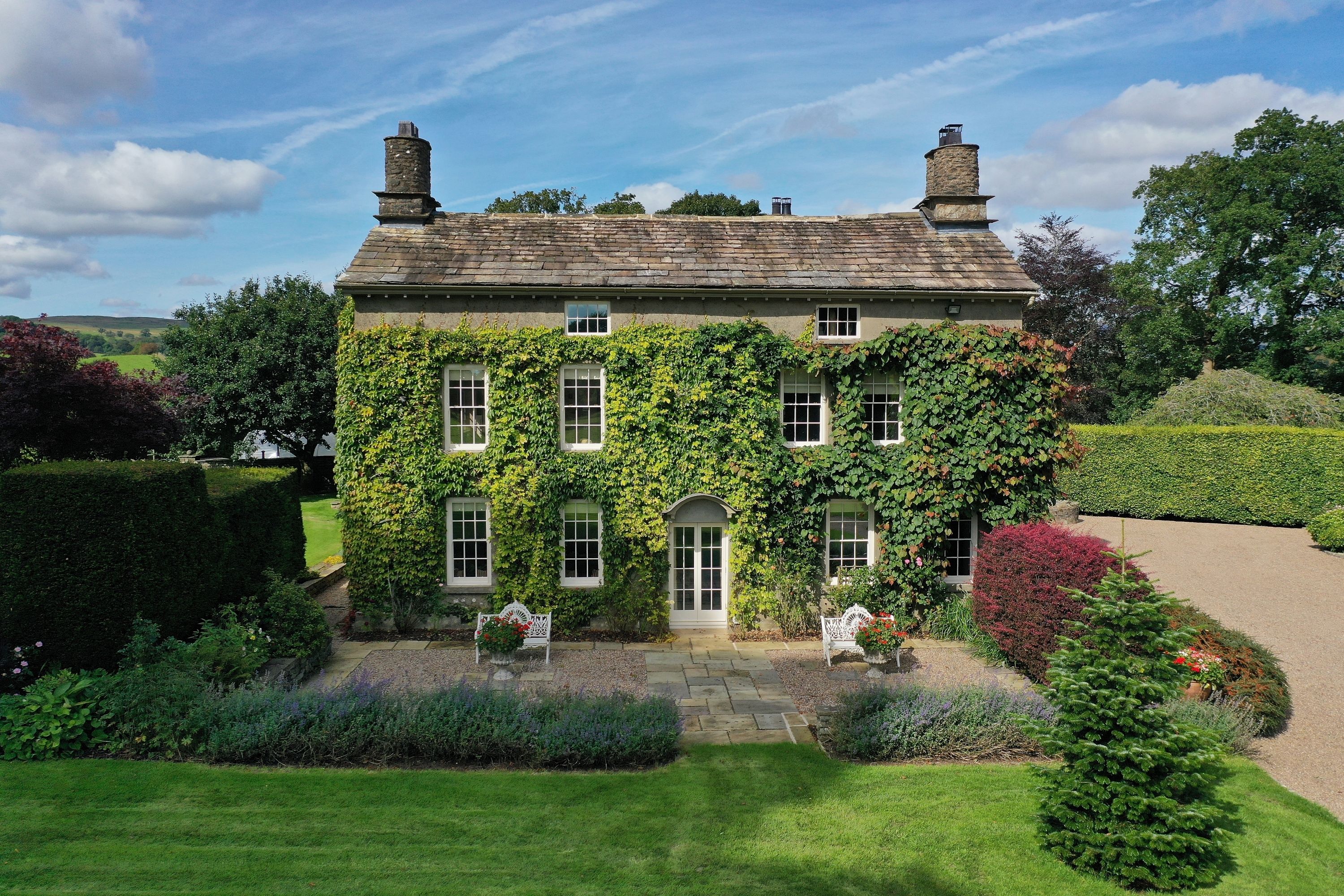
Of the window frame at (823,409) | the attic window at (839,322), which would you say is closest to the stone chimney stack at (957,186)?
the attic window at (839,322)

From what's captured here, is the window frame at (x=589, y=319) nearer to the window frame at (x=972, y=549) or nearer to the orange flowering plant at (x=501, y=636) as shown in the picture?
the orange flowering plant at (x=501, y=636)

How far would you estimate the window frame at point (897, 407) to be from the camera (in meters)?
→ 15.6

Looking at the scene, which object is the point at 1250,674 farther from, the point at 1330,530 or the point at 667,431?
the point at 1330,530

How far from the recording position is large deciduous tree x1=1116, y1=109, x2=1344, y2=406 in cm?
3203

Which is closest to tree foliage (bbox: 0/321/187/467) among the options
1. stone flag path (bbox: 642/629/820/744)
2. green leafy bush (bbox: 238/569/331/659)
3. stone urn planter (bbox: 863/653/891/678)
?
green leafy bush (bbox: 238/569/331/659)

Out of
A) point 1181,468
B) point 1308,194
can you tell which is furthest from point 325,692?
point 1308,194

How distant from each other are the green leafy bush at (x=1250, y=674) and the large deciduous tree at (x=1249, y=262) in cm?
2757

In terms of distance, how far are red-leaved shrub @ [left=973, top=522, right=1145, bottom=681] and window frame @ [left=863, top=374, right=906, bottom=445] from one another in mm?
2773

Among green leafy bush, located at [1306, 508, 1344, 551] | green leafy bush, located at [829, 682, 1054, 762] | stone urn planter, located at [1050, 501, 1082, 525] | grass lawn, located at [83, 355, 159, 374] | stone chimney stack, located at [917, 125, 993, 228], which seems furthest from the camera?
grass lawn, located at [83, 355, 159, 374]

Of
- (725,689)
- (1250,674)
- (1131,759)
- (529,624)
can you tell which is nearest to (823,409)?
(725,689)

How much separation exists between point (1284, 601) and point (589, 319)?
57.5 feet

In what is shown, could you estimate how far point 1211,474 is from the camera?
26.9 m

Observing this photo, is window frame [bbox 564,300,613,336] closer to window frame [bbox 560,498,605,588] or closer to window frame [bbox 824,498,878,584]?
window frame [bbox 560,498,605,588]

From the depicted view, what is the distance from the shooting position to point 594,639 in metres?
15.2
